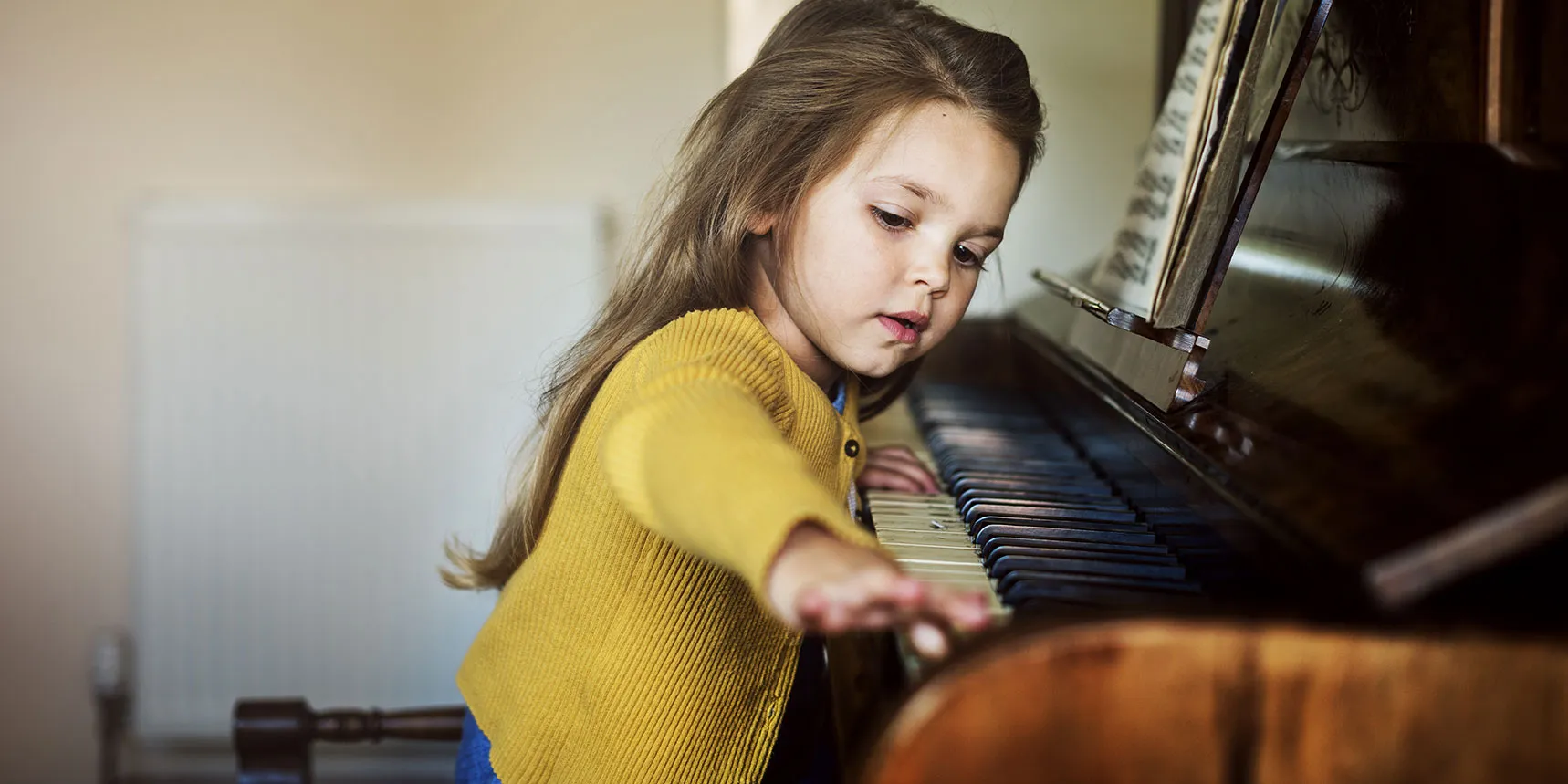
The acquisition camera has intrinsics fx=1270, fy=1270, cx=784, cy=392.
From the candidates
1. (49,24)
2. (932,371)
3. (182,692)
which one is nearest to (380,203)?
(49,24)

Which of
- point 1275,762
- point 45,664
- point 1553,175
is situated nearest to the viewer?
point 1275,762

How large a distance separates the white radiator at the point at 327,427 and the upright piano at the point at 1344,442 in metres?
0.99

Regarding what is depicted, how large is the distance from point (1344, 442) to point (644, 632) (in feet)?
1.58

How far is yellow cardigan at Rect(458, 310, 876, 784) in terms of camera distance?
84 centimetres

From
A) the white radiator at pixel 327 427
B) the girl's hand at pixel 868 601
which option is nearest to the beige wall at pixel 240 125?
the white radiator at pixel 327 427

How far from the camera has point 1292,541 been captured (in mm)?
579

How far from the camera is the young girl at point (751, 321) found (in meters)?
0.90

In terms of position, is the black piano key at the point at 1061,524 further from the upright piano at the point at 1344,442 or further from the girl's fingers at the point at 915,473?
the girl's fingers at the point at 915,473

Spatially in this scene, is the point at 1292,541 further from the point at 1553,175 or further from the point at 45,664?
the point at 45,664

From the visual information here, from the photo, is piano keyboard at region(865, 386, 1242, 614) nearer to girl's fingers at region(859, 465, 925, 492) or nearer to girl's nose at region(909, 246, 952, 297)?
girl's fingers at region(859, 465, 925, 492)

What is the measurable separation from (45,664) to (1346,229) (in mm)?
2255

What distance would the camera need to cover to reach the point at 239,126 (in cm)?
218

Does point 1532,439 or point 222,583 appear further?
point 222,583

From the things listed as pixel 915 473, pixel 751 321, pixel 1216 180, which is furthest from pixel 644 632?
pixel 1216 180
